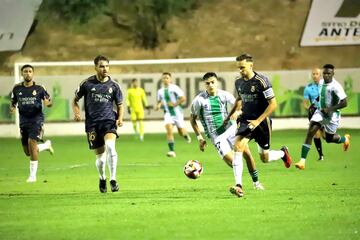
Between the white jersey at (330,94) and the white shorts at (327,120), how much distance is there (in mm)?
105

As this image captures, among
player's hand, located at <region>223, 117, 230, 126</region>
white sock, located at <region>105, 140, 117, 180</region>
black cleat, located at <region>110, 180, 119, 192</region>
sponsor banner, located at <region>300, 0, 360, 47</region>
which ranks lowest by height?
black cleat, located at <region>110, 180, 119, 192</region>

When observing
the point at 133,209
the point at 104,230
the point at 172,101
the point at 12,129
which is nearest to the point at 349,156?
the point at 172,101

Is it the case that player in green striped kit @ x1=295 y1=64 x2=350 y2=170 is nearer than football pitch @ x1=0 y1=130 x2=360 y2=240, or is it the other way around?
football pitch @ x1=0 y1=130 x2=360 y2=240

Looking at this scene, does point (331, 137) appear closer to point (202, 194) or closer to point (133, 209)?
point (202, 194)

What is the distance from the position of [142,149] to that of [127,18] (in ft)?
66.4

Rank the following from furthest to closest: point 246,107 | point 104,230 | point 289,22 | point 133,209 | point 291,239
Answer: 1. point 289,22
2. point 246,107
3. point 133,209
4. point 104,230
5. point 291,239

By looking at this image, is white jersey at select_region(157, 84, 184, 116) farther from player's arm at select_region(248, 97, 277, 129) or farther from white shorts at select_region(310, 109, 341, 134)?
player's arm at select_region(248, 97, 277, 129)

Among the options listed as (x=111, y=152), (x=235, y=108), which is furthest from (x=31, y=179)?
(x=235, y=108)

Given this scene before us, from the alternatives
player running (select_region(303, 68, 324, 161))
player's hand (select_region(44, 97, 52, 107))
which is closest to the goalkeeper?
player running (select_region(303, 68, 324, 161))

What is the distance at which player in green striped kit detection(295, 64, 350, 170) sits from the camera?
1950 cm

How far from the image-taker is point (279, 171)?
781 inches

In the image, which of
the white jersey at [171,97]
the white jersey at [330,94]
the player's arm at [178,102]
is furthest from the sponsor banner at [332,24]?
the white jersey at [330,94]

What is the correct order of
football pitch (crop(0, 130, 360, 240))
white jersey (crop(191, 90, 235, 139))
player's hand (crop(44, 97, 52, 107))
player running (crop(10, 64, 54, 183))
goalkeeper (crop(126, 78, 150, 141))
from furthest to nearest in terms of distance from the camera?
goalkeeper (crop(126, 78, 150, 141))
player running (crop(10, 64, 54, 183))
player's hand (crop(44, 97, 52, 107))
white jersey (crop(191, 90, 235, 139))
football pitch (crop(0, 130, 360, 240))

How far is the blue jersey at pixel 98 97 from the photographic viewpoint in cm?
1511
